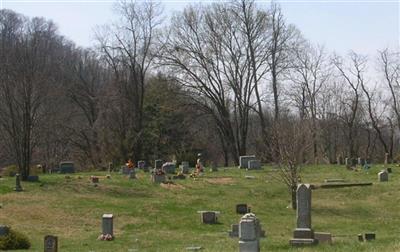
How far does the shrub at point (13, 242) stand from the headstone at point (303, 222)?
7.35m

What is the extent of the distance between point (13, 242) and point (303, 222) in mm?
7866

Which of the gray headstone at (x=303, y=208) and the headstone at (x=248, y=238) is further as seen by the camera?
the gray headstone at (x=303, y=208)

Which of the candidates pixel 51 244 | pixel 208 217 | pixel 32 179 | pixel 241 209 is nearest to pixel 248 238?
pixel 51 244

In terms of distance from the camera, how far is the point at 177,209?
25688 mm

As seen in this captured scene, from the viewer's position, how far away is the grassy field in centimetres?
1961

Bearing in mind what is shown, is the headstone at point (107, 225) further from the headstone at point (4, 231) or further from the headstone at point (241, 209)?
the headstone at point (241, 209)

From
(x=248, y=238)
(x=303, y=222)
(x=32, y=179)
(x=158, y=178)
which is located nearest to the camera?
(x=248, y=238)

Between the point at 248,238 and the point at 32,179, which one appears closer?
the point at 248,238

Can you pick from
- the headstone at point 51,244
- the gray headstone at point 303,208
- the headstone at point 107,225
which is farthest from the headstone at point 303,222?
the headstone at point 107,225

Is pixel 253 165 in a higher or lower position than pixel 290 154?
lower

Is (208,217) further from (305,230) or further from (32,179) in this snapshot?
(32,179)

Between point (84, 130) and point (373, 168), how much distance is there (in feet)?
87.0

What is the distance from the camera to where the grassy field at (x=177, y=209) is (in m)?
19.6

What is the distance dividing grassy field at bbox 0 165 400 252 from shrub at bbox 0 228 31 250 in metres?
0.30
